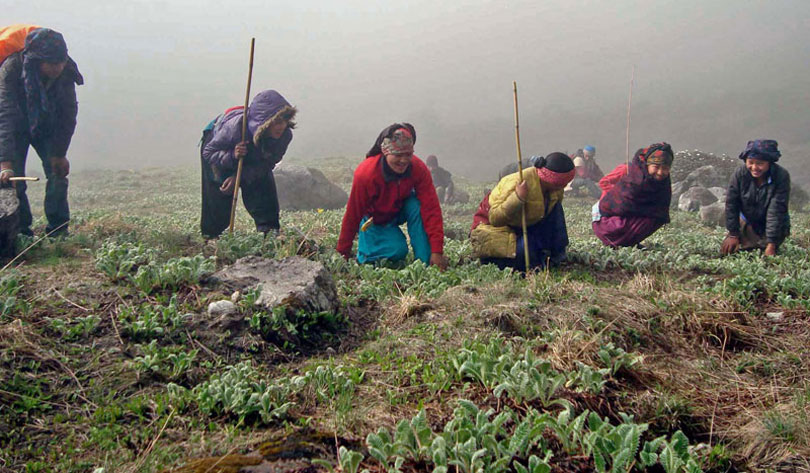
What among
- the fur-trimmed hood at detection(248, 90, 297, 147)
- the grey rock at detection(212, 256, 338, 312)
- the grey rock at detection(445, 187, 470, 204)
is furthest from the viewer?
the grey rock at detection(445, 187, 470, 204)

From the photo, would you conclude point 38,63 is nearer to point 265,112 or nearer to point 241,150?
point 241,150

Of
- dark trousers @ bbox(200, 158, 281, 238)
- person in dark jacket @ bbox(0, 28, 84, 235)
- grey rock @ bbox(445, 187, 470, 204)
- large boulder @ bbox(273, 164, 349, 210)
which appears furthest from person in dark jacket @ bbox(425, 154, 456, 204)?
person in dark jacket @ bbox(0, 28, 84, 235)

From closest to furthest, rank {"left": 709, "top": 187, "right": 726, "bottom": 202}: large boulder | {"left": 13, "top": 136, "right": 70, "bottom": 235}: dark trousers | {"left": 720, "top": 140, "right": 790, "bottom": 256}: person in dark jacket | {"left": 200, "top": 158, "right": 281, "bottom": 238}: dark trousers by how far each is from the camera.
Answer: {"left": 13, "top": 136, "right": 70, "bottom": 235}: dark trousers < {"left": 200, "top": 158, "right": 281, "bottom": 238}: dark trousers < {"left": 720, "top": 140, "right": 790, "bottom": 256}: person in dark jacket < {"left": 709, "top": 187, "right": 726, "bottom": 202}: large boulder

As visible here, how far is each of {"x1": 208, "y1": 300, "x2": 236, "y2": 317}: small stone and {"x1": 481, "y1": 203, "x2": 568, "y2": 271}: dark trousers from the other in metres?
3.37

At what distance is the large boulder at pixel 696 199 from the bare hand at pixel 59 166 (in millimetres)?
15896

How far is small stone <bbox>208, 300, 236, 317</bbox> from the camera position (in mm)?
3980

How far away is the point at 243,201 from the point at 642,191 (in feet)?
17.3

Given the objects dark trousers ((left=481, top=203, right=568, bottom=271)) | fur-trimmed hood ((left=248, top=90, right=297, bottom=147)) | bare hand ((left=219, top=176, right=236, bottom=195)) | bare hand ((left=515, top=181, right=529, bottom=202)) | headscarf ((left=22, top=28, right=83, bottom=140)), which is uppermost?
headscarf ((left=22, top=28, right=83, bottom=140))

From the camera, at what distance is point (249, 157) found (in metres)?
6.77

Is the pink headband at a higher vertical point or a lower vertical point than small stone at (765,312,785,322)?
higher

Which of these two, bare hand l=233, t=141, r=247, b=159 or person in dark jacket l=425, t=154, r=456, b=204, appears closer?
bare hand l=233, t=141, r=247, b=159

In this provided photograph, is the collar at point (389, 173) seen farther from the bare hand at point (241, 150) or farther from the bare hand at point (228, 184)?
the bare hand at point (228, 184)

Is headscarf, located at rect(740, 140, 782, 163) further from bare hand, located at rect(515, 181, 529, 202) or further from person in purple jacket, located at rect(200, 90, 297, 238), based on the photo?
person in purple jacket, located at rect(200, 90, 297, 238)

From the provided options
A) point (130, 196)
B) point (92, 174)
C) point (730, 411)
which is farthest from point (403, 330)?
point (92, 174)
